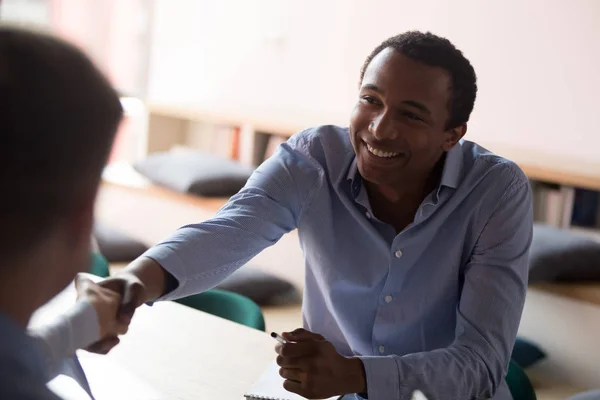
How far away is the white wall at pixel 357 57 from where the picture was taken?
10.9 ft

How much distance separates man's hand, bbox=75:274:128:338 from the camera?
3.87 feet

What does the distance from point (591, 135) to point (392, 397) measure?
2.31m

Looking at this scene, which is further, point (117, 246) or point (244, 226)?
point (117, 246)

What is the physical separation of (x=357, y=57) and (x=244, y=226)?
2613 mm

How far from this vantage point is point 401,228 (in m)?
1.67

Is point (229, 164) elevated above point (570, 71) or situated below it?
below

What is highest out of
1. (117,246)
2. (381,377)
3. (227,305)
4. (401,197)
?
(401,197)

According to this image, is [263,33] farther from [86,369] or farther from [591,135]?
[86,369]

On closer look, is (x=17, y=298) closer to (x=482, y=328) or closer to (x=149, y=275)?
(x=149, y=275)

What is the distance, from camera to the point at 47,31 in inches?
23.3

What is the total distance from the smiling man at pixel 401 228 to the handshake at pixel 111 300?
11 cm

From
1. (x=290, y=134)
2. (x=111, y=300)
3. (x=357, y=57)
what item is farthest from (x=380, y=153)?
(x=357, y=57)

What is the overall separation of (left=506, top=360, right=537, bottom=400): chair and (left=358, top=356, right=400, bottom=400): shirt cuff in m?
0.54

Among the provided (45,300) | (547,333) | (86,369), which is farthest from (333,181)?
(547,333)
